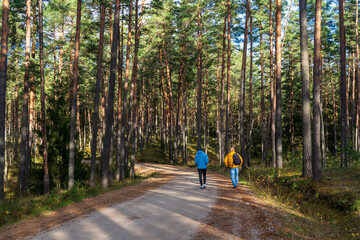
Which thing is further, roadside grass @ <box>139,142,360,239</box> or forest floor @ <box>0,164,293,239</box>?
roadside grass @ <box>139,142,360,239</box>

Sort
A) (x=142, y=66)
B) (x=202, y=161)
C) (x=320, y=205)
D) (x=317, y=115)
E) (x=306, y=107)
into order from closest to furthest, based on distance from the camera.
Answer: (x=320, y=205), (x=202, y=161), (x=317, y=115), (x=306, y=107), (x=142, y=66)

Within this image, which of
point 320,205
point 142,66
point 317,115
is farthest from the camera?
point 142,66

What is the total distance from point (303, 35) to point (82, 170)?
19129mm

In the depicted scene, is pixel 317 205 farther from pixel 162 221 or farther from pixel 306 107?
pixel 162 221

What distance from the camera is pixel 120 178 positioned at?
1944 centimetres

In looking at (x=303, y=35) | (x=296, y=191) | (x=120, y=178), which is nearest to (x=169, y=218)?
(x=296, y=191)

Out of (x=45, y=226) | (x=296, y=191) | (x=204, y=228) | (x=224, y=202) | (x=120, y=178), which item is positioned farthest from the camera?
(x=120, y=178)

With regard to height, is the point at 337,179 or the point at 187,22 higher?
the point at 187,22

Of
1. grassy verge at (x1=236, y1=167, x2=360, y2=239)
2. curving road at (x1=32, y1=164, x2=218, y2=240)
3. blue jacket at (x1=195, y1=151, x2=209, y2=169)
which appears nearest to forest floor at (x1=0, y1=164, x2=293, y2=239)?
curving road at (x1=32, y1=164, x2=218, y2=240)

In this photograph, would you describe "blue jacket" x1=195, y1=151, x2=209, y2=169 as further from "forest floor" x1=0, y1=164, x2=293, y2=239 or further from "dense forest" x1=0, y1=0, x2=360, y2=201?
"dense forest" x1=0, y1=0, x2=360, y2=201

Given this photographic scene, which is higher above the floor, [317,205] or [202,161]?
[202,161]

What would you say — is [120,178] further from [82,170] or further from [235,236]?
[235,236]

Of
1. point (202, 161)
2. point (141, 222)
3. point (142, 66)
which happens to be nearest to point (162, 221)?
point (141, 222)

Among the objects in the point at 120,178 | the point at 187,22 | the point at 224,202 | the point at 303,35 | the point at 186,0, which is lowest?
the point at 120,178
